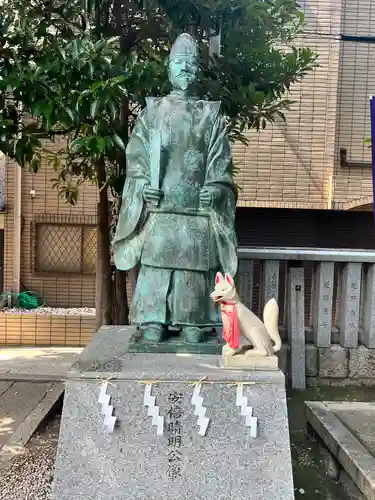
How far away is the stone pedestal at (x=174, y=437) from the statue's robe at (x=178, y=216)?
2.14 ft

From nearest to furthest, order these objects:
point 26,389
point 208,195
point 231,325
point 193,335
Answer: point 231,325 → point 208,195 → point 193,335 → point 26,389

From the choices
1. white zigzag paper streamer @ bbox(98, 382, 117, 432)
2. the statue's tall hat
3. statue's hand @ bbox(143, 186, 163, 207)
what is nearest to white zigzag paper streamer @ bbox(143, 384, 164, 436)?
white zigzag paper streamer @ bbox(98, 382, 117, 432)

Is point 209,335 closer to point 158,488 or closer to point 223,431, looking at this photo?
point 223,431

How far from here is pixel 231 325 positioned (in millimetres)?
3164

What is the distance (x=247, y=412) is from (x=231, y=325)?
0.48 m

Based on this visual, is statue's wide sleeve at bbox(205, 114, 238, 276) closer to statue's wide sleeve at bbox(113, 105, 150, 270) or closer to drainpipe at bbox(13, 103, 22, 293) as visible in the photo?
statue's wide sleeve at bbox(113, 105, 150, 270)

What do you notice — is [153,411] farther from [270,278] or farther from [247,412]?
[270,278]

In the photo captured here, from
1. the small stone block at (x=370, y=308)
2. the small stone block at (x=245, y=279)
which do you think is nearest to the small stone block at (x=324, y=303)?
the small stone block at (x=370, y=308)

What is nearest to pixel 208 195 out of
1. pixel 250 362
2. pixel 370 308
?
pixel 250 362

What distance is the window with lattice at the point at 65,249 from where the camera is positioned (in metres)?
8.39

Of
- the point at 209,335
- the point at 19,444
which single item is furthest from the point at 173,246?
the point at 19,444

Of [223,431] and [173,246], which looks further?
[173,246]

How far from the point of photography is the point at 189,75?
3.63 metres

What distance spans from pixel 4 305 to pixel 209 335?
5107 mm
